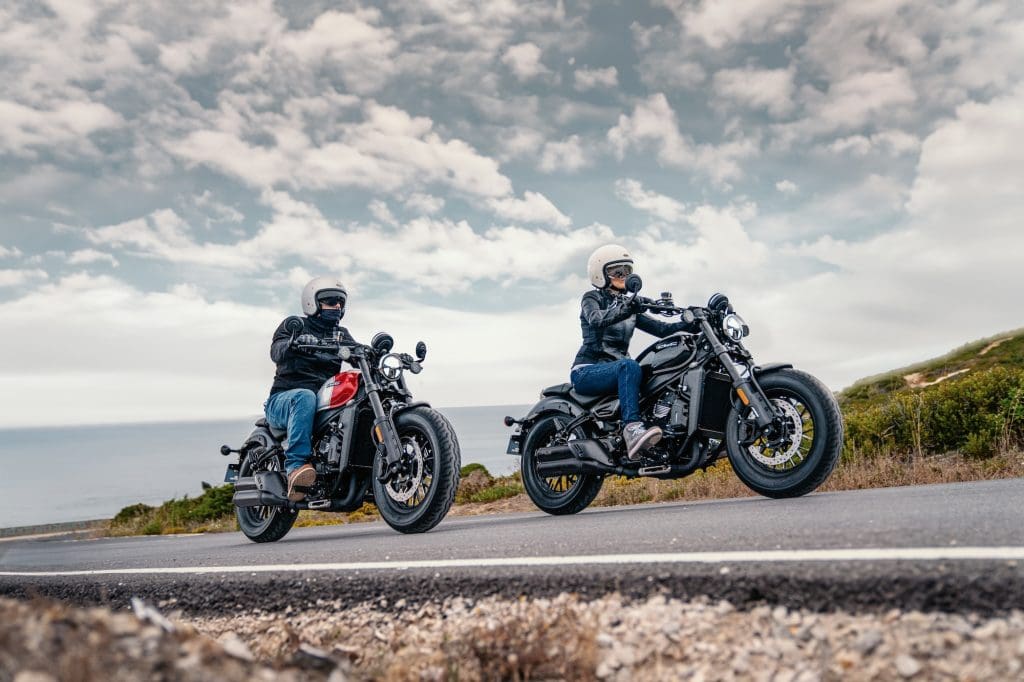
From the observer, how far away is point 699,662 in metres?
2.62

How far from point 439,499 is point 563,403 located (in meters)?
1.98

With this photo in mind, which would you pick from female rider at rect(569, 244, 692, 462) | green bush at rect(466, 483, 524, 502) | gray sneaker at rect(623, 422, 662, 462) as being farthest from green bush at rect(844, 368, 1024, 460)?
green bush at rect(466, 483, 524, 502)

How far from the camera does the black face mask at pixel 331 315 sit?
7.64 metres

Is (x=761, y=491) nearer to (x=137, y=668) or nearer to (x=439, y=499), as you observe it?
(x=439, y=499)

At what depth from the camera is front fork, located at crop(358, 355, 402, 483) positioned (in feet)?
20.5

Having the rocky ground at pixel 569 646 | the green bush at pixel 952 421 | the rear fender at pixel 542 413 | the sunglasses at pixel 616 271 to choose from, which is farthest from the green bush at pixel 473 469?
the rocky ground at pixel 569 646

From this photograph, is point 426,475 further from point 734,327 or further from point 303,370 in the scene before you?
point 734,327

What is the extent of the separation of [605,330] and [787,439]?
2.18m

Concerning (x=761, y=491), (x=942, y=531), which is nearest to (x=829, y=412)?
(x=761, y=491)

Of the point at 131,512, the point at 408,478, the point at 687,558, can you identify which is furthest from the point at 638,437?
the point at 131,512

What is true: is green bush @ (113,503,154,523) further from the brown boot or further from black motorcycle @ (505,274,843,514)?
black motorcycle @ (505,274,843,514)

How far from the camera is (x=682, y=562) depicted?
3320 millimetres

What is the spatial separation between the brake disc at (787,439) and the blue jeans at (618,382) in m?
1.06

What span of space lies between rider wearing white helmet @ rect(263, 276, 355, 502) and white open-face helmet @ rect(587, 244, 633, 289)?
236 cm
